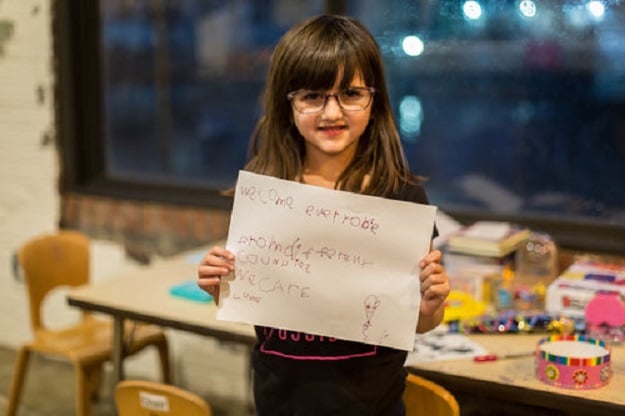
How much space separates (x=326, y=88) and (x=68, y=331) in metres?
1.71

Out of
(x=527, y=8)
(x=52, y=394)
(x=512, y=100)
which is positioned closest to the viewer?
(x=527, y=8)

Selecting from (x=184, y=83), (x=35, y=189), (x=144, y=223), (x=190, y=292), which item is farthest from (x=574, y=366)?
(x=35, y=189)

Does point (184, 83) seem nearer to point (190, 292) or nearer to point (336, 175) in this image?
point (190, 292)

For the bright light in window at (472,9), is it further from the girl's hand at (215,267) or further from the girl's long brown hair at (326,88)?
the girl's hand at (215,267)

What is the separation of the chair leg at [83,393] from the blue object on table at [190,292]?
0.47 metres

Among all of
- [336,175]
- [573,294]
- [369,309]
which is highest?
[336,175]

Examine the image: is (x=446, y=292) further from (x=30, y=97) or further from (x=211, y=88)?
(x=30, y=97)

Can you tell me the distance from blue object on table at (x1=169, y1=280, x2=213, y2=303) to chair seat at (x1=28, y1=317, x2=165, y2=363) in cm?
37

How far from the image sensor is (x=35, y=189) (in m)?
3.66

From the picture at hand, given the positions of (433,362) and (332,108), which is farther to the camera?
(433,362)

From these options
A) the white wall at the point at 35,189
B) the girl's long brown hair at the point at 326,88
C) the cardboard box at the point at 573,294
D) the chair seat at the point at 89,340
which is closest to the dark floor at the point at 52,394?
the white wall at the point at 35,189

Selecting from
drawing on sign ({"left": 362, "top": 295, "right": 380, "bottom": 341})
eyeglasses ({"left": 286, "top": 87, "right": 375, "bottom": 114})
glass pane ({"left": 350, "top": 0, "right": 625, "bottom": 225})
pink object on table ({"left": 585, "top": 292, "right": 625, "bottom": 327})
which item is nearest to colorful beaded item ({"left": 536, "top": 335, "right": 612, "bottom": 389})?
pink object on table ({"left": 585, "top": 292, "right": 625, "bottom": 327})

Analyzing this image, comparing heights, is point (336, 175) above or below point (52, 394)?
above

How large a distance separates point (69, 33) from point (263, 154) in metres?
1.97
